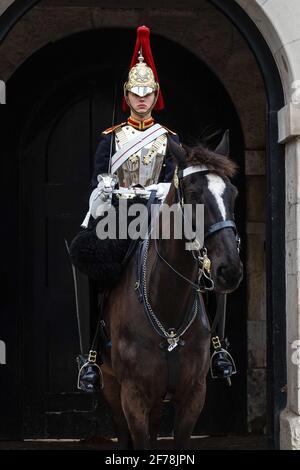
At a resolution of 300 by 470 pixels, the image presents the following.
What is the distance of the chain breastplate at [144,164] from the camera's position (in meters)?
6.74

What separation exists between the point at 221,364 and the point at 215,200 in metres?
1.37

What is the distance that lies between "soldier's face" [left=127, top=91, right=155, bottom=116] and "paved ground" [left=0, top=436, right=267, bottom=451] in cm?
278

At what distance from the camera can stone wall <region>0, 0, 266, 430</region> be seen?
28.6ft

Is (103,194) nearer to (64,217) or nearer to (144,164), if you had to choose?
(144,164)

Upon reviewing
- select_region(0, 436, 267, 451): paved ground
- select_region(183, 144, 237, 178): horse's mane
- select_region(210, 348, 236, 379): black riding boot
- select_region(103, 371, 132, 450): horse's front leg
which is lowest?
select_region(0, 436, 267, 451): paved ground

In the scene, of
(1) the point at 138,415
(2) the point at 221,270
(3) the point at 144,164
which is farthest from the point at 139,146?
(1) the point at 138,415

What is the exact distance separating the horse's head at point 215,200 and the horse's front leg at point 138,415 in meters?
0.92

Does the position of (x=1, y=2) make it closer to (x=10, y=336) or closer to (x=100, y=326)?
(x=100, y=326)

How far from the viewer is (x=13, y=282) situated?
8648mm

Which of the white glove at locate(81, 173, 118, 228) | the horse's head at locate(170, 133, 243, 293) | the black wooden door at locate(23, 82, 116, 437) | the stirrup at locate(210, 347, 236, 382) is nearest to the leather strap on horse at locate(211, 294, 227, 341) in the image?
the stirrup at locate(210, 347, 236, 382)

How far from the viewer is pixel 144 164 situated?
6.73 m

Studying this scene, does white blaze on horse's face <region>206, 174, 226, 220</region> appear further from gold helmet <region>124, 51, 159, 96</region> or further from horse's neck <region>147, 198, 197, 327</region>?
gold helmet <region>124, 51, 159, 96</region>

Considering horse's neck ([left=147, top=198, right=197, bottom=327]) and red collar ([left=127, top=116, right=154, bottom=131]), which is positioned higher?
red collar ([left=127, top=116, right=154, bottom=131])

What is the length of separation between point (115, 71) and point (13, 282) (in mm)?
1902
